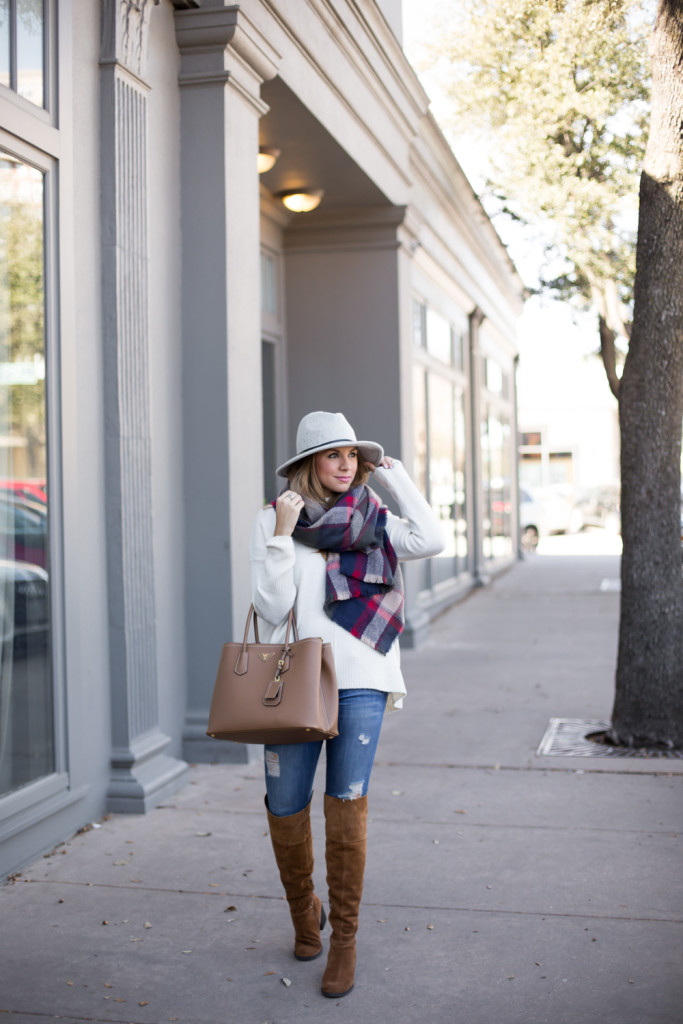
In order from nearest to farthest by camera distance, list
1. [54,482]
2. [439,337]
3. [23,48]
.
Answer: [23,48] → [54,482] → [439,337]

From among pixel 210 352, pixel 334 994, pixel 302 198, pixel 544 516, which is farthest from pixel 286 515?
pixel 544 516

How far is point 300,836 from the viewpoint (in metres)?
3.39

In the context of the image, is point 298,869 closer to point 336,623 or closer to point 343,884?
point 343,884

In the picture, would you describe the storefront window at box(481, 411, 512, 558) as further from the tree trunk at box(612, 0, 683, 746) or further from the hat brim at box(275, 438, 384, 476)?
the hat brim at box(275, 438, 384, 476)

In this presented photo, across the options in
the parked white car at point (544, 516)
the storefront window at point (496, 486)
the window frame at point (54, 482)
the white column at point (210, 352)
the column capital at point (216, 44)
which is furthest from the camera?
the parked white car at point (544, 516)

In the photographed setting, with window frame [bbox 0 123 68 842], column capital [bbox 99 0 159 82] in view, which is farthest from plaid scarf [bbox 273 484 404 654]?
column capital [bbox 99 0 159 82]

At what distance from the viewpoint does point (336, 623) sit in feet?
11.0

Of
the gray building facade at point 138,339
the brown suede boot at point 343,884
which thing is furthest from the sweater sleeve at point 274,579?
the gray building facade at point 138,339

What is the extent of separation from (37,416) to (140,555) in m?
1.01

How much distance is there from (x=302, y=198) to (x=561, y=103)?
2.56 meters

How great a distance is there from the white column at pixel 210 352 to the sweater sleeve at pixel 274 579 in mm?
2594

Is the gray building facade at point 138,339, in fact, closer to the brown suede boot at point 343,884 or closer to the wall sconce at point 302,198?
the wall sconce at point 302,198

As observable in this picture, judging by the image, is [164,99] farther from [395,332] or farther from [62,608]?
[395,332]

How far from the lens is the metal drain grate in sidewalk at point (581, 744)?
20.6ft
